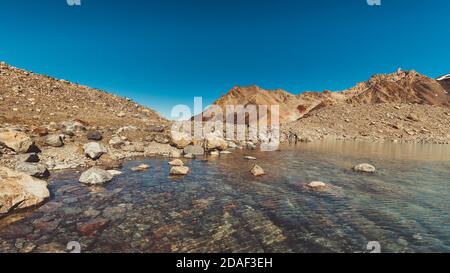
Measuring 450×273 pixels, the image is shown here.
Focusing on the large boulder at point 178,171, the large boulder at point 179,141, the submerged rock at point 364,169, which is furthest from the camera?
the large boulder at point 179,141

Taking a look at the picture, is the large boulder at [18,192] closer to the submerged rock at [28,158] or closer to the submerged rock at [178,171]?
the submerged rock at [28,158]

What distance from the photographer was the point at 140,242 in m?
6.59

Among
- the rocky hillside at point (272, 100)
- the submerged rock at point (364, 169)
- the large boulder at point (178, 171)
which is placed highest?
the rocky hillside at point (272, 100)

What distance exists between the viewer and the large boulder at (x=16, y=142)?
13977mm

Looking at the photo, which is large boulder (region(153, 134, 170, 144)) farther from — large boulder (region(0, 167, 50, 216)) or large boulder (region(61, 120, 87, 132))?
large boulder (region(0, 167, 50, 216))

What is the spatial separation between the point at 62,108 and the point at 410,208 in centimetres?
3154

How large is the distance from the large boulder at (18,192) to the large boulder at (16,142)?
648cm

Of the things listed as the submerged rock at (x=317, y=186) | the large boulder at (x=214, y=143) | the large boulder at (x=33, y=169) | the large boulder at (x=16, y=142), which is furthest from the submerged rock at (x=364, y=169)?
the large boulder at (x=16, y=142)

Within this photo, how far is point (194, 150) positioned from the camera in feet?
72.0

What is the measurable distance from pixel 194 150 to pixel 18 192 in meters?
14.3

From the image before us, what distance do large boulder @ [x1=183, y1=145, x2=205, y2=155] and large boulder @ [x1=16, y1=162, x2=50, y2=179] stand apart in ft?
35.3

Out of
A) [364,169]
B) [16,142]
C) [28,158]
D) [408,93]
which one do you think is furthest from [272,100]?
[28,158]
